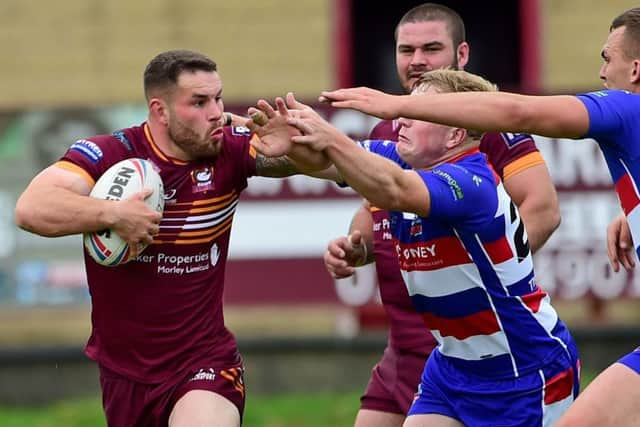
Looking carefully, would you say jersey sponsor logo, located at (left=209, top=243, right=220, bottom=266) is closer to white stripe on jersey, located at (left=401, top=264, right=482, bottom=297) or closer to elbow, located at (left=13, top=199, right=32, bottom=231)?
elbow, located at (left=13, top=199, right=32, bottom=231)

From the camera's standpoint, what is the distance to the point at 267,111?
17.0 feet

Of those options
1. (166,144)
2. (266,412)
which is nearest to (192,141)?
(166,144)

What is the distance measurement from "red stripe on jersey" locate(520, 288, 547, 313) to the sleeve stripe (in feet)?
2.90

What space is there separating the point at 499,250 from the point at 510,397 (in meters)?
0.60

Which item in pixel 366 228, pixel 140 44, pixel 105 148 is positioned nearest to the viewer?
pixel 105 148

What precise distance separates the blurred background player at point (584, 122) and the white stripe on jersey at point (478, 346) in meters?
0.43

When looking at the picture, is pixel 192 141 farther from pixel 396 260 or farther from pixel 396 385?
pixel 396 385

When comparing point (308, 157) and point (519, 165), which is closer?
point (308, 157)

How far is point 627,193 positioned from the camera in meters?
5.60

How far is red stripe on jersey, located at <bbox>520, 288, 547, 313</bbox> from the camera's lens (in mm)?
5691

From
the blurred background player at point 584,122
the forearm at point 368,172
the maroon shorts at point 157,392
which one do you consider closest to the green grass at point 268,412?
the maroon shorts at point 157,392

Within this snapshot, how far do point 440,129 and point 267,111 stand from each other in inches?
30.6

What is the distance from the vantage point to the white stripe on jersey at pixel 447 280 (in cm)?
562

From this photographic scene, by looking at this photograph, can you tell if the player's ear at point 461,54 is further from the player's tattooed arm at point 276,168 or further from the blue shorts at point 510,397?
the blue shorts at point 510,397
